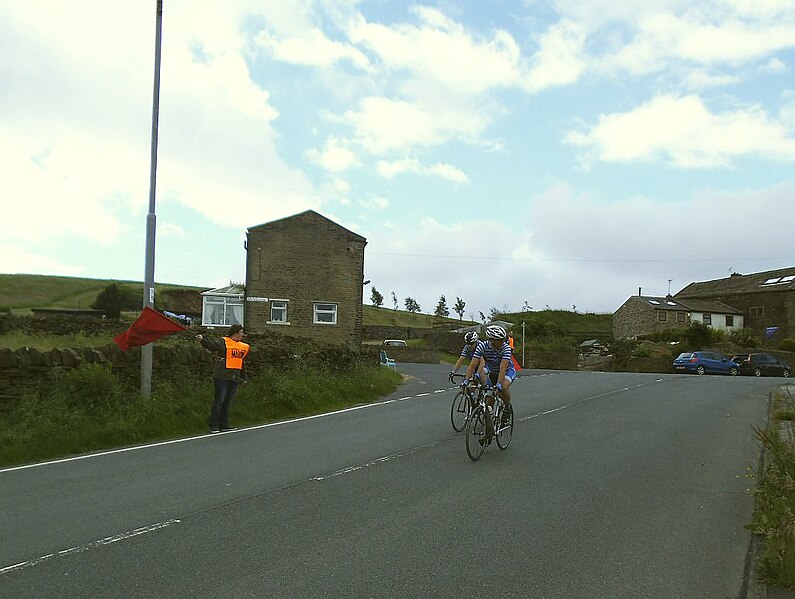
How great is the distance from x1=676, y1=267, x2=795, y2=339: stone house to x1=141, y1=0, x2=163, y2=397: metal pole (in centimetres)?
6489

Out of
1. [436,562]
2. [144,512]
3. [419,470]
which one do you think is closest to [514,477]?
[419,470]

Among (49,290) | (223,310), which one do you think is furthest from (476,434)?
(49,290)

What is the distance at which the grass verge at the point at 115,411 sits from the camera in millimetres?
10734

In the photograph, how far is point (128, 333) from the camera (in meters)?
Answer: 13.2

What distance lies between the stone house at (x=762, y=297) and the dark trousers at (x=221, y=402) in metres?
64.3

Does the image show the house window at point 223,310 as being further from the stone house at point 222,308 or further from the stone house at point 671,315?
the stone house at point 671,315

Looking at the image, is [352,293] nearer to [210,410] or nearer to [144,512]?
[210,410]

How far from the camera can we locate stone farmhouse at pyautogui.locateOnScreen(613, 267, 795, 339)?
219ft

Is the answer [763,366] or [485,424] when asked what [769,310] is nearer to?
[763,366]

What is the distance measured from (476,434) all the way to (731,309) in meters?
68.3

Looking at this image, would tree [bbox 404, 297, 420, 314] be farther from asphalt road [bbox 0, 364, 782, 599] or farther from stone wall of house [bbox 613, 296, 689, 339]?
asphalt road [bbox 0, 364, 782, 599]

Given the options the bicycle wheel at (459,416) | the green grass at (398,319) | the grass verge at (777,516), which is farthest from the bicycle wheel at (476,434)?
the green grass at (398,319)

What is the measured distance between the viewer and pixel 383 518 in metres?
6.63

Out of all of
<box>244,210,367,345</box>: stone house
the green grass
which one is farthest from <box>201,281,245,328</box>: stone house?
the green grass
